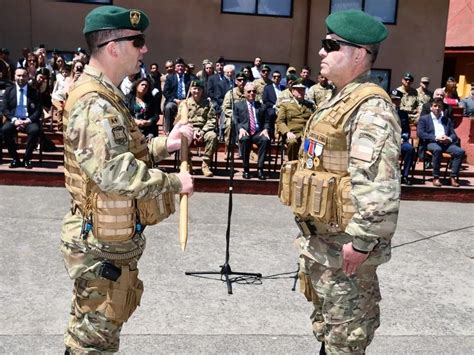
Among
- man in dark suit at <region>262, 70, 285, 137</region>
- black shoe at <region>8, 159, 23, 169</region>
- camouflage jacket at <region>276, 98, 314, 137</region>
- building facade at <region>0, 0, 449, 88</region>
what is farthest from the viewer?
building facade at <region>0, 0, 449, 88</region>

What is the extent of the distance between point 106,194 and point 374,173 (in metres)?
1.31

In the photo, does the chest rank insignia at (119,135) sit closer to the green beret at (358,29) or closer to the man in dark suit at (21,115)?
the green beret at (358,29)

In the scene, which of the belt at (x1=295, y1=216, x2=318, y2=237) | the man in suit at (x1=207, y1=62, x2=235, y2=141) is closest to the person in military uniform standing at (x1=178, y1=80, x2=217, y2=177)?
the man in suit at (x1=207, y1=62, x2=235, y2=141)

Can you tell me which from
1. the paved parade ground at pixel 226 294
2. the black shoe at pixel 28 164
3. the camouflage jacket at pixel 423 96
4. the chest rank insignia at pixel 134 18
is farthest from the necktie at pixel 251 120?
the chest rank insignia at pixel 134 18

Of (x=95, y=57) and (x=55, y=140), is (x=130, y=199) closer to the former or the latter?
(x=95, y=57)

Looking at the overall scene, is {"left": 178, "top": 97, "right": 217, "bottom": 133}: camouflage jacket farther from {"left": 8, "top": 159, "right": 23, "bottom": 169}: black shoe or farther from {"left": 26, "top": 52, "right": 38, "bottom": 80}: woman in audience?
{"left": 26, "top": 52, "right": 38, "bottom": 80}: woman in audience

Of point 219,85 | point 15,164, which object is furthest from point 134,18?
point 219,85

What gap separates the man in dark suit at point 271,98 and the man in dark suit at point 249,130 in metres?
0.17

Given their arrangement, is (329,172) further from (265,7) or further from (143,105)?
(265,7)

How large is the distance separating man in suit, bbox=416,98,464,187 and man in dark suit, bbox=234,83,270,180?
3.09 meters

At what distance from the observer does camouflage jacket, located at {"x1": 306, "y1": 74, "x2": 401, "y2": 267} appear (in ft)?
9.01

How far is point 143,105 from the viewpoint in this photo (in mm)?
10094

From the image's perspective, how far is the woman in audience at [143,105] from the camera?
32.7ft

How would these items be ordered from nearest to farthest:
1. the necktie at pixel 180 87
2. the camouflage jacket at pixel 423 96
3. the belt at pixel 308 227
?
the belt at pixel 308 227 < the necktie at pixel 180 87 < the camouflage jacket at pixel 423 96
